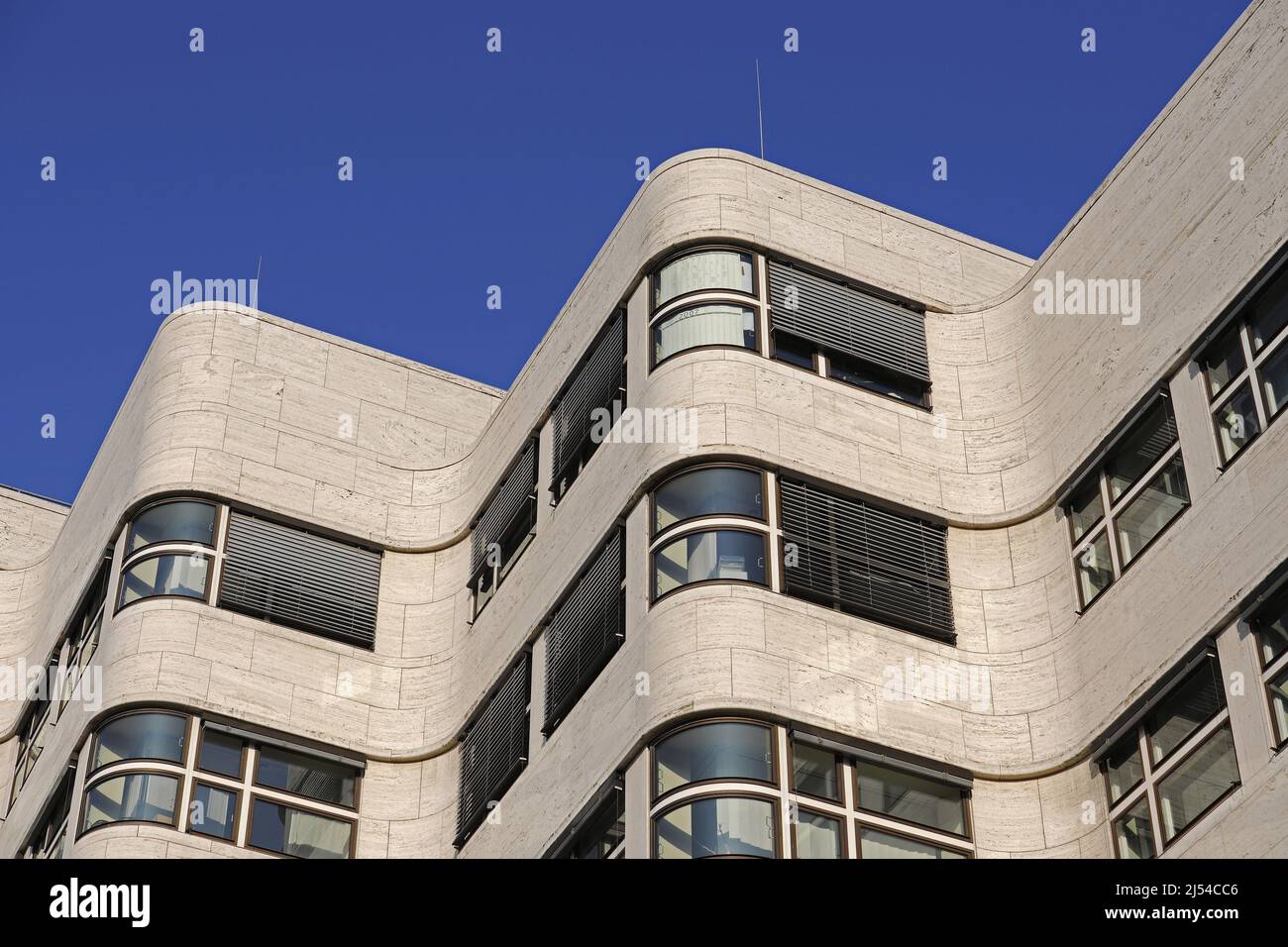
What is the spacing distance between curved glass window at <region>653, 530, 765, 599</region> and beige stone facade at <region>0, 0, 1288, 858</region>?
314 millimetres

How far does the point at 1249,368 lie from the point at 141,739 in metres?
15.0

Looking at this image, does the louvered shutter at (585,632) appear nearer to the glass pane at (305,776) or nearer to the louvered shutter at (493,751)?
the louvered shutter at (493,751)

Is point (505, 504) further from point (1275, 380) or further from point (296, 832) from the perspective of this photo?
point (1275, 380)

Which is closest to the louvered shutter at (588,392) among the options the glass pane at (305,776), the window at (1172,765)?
the glass pane at (305,776)

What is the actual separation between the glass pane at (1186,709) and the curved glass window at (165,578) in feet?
45.8

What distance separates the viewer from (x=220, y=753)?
2962 centimetres

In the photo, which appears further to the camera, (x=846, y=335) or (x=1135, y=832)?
(x=846, y=335)

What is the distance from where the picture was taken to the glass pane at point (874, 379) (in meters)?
29.1

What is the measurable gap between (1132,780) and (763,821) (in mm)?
4097

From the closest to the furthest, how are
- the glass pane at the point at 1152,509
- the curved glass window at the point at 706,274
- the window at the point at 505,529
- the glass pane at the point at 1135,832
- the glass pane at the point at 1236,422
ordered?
the glass pane at the point at 1135,832 → the glass pane at the point at 1236,422 → the glass pane at the point at 1152,509 → the curved glass window at the point at 706,274 → the window at the point at 505,529

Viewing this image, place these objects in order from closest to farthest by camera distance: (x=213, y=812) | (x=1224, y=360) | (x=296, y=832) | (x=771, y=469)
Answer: (x=1224, y=360) → (x=771, y=469) → (x=213, y=812) → (x=296, y=832)

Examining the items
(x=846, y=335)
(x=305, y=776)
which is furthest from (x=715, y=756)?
(x=305, y=776)
